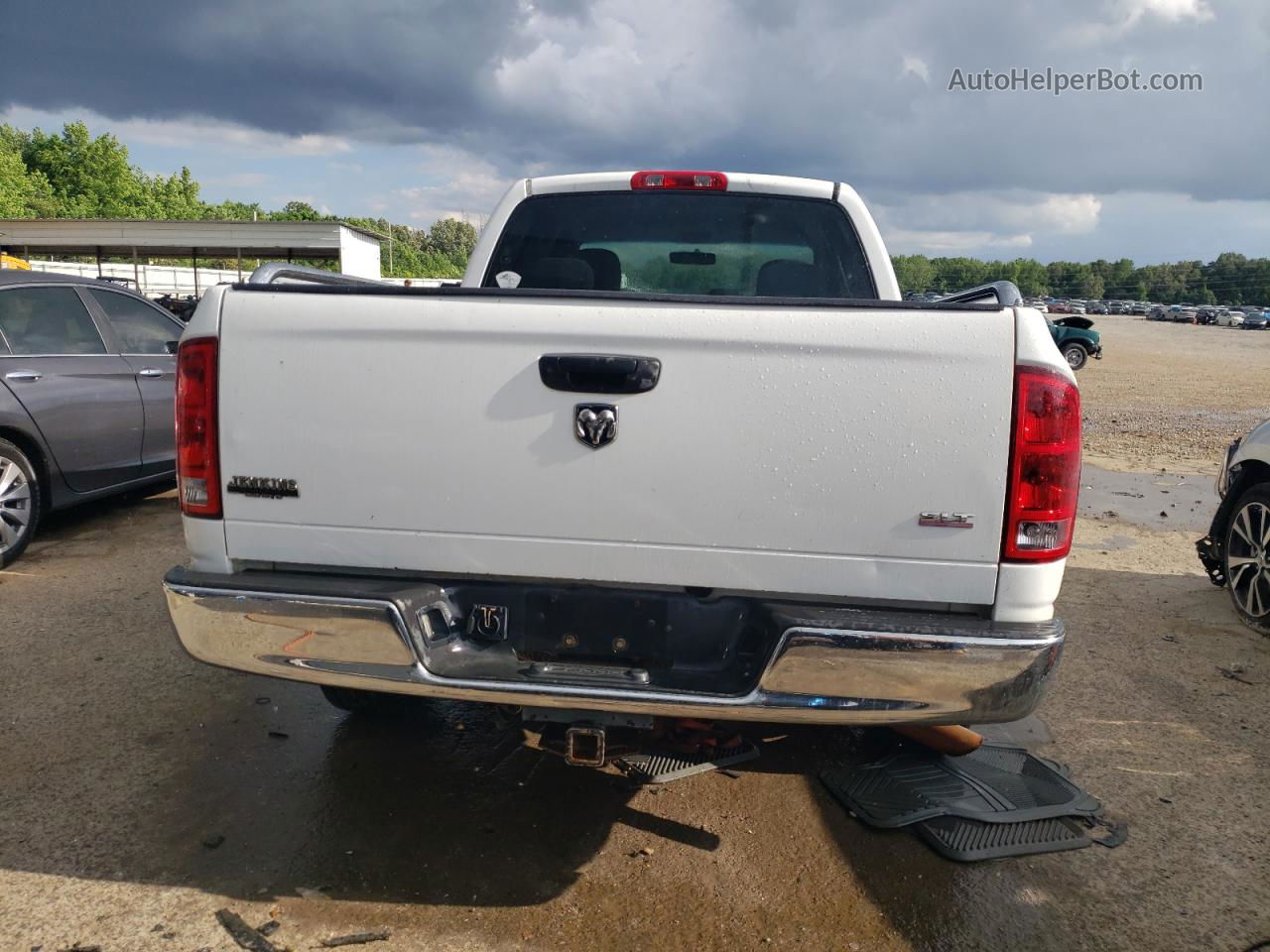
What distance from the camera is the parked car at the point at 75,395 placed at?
578 cm

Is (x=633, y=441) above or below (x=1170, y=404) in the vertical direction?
above

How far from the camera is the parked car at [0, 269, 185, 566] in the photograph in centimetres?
578

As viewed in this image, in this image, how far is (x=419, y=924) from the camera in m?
2.57

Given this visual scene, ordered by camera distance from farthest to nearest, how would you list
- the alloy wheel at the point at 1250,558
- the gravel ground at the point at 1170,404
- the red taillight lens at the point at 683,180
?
the gravel ground at the point at 1170,404 < the alloy wheel at the point at 1250,558 < the red taillight lens at the point at 683,180

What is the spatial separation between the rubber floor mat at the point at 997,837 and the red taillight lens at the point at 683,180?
2610 millimetres

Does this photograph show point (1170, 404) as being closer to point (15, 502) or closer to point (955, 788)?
point (955, 788)

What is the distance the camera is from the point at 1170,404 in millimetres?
18047

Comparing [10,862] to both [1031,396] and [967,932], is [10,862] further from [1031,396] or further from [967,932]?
[1031,396]

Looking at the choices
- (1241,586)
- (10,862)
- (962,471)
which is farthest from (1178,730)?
(10,862)

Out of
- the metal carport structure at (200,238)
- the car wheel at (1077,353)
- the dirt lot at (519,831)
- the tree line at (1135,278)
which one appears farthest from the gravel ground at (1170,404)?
the tree line at (1135,278)

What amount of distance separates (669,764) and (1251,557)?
400cm

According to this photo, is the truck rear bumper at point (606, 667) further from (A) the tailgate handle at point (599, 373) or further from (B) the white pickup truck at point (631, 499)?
(A) the tailgate handle at point (599, 373)

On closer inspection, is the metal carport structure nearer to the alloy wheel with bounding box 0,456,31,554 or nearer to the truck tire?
the alloy wheel with bounding box 0,456,31,554

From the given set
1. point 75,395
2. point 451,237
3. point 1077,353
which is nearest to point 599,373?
point 75,395
